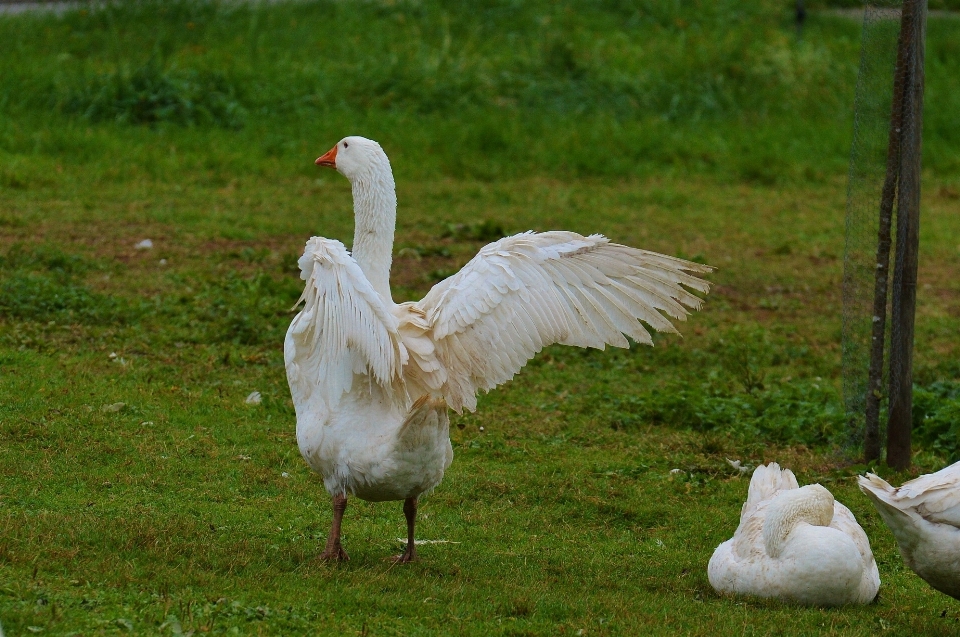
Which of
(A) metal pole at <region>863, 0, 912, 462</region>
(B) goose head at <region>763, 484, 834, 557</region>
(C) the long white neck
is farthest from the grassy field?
(C) the long white neck

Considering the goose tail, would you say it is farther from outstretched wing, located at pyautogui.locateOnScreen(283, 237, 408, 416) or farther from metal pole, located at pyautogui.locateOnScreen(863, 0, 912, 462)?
metal pole, located at pyautogui.locateOnScreen(863, 0, 912, 462)

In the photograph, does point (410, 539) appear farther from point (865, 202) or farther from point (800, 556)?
point (865, 202)

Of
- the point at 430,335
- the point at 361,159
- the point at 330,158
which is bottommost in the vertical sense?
the point at 430,335

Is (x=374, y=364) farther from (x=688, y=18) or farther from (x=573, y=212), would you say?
(x=688, y=18)

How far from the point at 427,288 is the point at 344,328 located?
5.45 metres

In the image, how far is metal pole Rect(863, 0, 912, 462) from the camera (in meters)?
7.61

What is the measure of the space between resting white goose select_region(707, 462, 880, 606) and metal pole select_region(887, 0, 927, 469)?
1.70 meters

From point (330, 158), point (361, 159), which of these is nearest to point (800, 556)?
point (361, 159)

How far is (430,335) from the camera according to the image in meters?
5.92

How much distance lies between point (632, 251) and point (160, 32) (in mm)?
12201

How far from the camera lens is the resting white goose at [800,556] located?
5.78 m

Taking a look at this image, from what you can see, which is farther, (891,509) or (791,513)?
(791,513)

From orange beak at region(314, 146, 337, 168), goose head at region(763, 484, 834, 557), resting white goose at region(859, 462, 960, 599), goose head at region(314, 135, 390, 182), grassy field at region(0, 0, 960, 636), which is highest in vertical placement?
goose head at region(314, 135, 390, 182)

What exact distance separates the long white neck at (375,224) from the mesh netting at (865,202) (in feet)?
10.2
